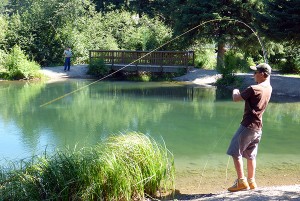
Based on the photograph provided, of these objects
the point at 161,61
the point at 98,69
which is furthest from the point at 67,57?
the point at 161,61

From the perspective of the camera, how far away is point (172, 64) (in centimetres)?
2228

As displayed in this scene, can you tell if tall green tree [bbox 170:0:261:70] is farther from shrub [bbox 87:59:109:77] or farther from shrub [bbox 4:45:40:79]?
shrub [bbox 4:45:40:79]

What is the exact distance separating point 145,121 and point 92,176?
6.62m

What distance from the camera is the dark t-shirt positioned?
16.5 ft

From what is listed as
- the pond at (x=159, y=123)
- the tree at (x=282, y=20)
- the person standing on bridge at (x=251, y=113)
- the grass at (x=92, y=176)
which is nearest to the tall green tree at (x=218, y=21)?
the tree at (x=282, y=20)

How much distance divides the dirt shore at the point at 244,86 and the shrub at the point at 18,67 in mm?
1023

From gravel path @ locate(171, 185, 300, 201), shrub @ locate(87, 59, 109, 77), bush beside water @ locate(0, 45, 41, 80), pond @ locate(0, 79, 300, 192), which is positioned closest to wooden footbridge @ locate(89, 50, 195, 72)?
shrub @ locate(87, 59, 109, 77)

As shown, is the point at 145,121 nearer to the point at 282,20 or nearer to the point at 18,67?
the point at 282,20

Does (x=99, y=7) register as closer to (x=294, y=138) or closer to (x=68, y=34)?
(x=68, y=34)

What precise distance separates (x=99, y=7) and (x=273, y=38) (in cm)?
2274

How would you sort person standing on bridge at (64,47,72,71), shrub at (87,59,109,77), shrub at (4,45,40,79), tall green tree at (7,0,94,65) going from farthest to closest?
tall green tree at (7,0,94,65), person standing on bridge at (64,47,72,71), shrub at (87,59,109,77), shrub at (4,45,40,79)

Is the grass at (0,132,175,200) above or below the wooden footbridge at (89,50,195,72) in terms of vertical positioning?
below

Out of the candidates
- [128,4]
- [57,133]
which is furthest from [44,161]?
[128,4]

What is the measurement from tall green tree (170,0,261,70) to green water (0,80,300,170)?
153 inches
